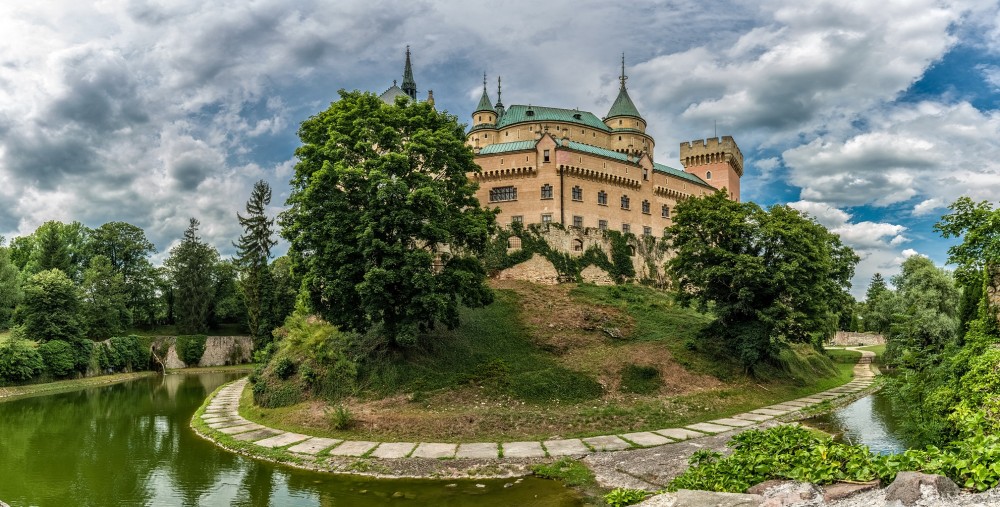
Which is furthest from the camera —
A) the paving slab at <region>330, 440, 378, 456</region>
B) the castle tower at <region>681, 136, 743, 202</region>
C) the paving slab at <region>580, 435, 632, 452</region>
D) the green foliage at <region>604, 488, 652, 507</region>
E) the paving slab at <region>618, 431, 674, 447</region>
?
the castle tower at <region>681, 136, 743, 202</region>

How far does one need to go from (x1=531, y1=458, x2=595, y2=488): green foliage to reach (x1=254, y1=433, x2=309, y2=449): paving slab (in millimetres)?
8367

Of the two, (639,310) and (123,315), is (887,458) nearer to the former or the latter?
(639,310)

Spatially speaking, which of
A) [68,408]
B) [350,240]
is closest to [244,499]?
[350,240]

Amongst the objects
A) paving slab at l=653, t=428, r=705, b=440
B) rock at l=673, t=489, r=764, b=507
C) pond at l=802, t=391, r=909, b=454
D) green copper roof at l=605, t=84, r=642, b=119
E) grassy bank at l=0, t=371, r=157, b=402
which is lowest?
grassy bank at l=0, t=371, r=157, b=402

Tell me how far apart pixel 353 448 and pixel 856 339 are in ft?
210

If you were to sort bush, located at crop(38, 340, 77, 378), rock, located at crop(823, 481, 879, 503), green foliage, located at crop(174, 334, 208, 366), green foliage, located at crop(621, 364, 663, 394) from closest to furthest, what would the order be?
rock, located at crop(823, 481, 879, 503) → green foliage, located at crop(621, 364, 663, 394) → bush, located at crop(38, 340, 77, 378) → green foliage, located at crop(174, 334, 208, 366)

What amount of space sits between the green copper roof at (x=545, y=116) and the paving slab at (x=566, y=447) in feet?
124

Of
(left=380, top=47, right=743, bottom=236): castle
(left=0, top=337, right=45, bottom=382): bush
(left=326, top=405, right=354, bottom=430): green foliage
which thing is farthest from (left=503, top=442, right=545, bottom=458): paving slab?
(left=0, top=337, right=45, bottom=382): bush

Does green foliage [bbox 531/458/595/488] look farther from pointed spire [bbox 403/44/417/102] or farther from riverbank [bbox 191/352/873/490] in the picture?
pointed spire [bbox 403/44/417/102]

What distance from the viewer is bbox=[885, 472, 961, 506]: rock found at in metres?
5.35

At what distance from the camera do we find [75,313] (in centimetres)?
4109

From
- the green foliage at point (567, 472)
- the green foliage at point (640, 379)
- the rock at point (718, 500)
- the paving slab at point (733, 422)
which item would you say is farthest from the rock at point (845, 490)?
the green foliage at point (640, 379)

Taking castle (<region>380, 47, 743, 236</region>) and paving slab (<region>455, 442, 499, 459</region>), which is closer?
paving slab (<region>455, 442, 499, 459</region>)

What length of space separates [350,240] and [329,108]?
667 cm
